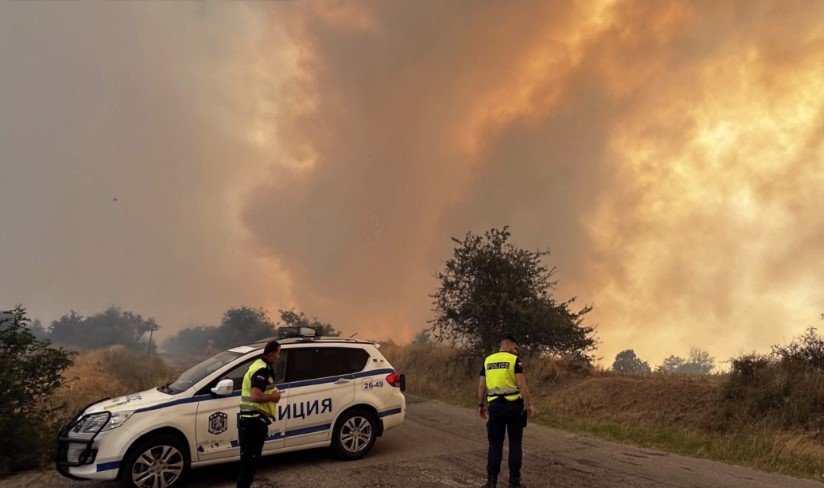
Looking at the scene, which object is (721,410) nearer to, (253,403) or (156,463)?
(253,403)

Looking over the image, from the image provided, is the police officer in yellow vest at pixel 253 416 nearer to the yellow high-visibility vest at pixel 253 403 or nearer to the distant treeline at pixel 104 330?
the yellow high-visibility vest at pixel 253 403

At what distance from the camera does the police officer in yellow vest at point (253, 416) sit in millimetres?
5801

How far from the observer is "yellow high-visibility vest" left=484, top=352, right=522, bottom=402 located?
6.89m

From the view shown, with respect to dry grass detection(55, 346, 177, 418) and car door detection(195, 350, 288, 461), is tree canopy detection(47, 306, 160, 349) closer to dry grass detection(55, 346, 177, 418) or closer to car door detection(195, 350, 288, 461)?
dry grass detection(55, 346, 177, 418)

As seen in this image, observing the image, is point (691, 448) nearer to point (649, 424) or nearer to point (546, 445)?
point (649, 424)

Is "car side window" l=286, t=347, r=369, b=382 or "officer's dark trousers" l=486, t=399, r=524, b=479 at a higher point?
"car side window" l=286, t=347, r=369, b=382

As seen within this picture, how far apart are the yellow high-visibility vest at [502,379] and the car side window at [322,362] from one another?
2.64m

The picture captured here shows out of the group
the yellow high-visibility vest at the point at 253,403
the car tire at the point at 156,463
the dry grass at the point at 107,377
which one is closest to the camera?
the yellow high-visibility vest at the point at 253,403

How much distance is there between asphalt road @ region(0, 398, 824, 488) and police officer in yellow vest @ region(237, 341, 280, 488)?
1.30 m

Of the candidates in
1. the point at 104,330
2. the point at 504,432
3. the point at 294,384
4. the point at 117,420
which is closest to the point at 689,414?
the point at 504,432

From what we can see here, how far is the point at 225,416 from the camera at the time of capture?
23.6 feet

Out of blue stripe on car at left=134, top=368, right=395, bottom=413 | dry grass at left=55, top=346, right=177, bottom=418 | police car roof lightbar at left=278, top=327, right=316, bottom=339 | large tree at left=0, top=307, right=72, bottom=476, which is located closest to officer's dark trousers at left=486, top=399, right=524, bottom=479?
blue stripe on car at left=134, top=368, right=395, bottom=413

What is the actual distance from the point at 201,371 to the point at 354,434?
2743mm

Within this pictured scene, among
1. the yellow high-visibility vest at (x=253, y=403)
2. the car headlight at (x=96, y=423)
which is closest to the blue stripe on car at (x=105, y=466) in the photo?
the car headlight at (x=96, y=423)
